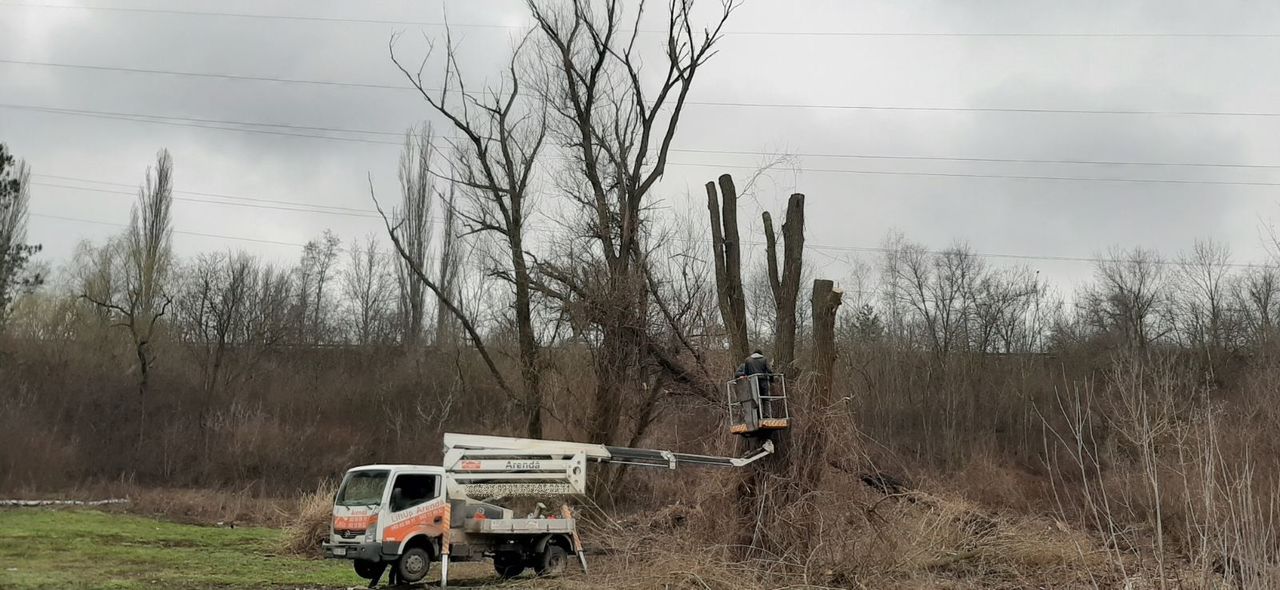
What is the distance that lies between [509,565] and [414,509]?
6.79 ft

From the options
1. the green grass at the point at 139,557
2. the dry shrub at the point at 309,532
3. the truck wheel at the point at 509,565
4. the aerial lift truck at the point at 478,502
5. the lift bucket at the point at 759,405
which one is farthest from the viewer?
the dry shrub at the point at 309,532

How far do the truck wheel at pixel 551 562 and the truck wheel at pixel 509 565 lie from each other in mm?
398

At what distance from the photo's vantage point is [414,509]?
54.6 feet

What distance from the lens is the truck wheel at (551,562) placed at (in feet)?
55.4

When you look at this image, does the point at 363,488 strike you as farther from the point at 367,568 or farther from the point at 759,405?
the point at 759,405

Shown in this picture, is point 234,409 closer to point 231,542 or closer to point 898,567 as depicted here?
point 231,542

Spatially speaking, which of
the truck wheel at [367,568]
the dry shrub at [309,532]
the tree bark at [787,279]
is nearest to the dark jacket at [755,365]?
the tree bark at [787,279]

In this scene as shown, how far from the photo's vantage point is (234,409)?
4234 centimetres

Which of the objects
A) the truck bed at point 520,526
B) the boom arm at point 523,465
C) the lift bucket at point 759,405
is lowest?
the truck bed at point 520,526

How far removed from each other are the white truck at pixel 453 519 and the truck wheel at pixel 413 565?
0.06 ft

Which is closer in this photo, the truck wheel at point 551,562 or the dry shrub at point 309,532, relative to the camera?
the truck wheel at point 551,562

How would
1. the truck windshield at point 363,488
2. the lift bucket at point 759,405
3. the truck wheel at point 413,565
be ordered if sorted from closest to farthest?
1. the lift bucket at point 759,405
2. the truck wheel at point 413,565
3. the truck windshield at point 363,488

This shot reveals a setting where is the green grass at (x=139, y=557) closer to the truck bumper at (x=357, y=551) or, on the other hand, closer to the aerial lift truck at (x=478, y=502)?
the truck bumper at (x=357, y=551)

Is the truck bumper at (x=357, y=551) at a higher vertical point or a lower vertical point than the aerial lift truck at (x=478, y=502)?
lower
